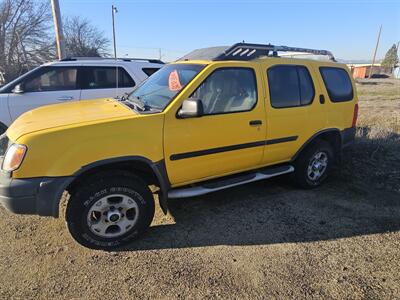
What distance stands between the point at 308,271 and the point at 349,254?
0.59 m

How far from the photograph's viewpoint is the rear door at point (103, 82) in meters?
6.75

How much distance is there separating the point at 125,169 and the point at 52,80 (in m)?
4.18

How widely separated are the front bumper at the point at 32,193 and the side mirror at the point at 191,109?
1250 mm

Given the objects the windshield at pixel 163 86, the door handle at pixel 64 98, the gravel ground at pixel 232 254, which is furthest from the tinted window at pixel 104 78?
the gravel ground at pixel 232 254

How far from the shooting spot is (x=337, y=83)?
483cm

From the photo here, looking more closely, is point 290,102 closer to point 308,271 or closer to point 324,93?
point 324,93

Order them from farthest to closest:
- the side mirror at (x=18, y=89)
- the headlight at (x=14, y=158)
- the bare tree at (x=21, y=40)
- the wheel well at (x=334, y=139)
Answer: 1. the bare tree at (x=21, y=40)
2. the side mirror at (x=18, y=89)
3. the wheel well at (x=334, y=139)
4. the headlight at (x=14, y=158)

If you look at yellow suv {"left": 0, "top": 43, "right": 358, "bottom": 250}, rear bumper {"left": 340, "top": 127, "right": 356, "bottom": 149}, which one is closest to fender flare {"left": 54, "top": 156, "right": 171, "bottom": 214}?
yellow suv {"left": 0, "top": 43, "right": 358, "bottom": 250}

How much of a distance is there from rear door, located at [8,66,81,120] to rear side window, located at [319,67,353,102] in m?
4.83

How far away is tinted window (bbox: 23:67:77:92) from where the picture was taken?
6.32 metres

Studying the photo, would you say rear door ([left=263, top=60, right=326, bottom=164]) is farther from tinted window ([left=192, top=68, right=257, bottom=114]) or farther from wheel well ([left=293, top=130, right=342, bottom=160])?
tinted window ([left=192, top=68, right=257, bottom=114])

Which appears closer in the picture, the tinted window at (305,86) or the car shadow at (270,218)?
the car shadow at (270,218)

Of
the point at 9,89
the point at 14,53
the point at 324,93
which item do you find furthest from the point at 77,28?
the point at 324,93

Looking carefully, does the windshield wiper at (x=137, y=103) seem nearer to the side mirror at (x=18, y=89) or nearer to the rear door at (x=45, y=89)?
the rear door at (x=45, y=89)
